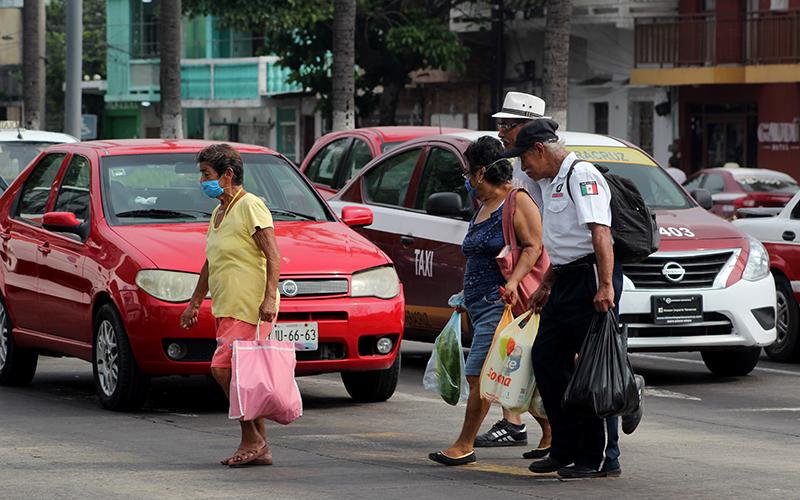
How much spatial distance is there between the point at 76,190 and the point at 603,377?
512 cm

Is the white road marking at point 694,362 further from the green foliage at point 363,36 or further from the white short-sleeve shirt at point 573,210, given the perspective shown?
the green foliage at point 363,36

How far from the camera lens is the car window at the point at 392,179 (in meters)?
14.2

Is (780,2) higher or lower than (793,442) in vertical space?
higher

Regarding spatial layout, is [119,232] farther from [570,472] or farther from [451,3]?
[451,3]

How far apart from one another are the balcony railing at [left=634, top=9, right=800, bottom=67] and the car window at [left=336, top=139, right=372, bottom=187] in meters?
19.9

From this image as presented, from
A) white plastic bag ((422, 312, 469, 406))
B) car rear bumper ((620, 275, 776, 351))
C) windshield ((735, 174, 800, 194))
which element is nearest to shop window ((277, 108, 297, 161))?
windshield ((735, 174, 800, 194))

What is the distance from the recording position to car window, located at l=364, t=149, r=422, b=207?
1418 cm

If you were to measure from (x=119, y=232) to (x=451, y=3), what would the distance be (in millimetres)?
29545

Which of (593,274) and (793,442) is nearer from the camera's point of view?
(593,274)

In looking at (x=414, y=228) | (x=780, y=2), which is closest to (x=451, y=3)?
(x=780, y=2)

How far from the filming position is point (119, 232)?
11422 millimetres

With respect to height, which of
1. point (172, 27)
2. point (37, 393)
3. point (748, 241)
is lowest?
point (37, 393)

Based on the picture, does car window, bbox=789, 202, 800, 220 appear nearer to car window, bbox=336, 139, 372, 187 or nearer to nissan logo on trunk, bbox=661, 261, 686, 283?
nissan logo on trunk, bbox=661, 261, 686, 283

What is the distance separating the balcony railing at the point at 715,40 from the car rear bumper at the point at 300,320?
25.8m
